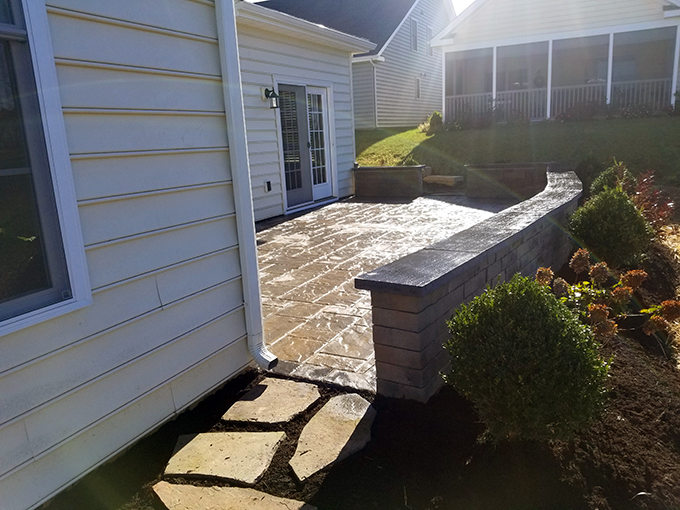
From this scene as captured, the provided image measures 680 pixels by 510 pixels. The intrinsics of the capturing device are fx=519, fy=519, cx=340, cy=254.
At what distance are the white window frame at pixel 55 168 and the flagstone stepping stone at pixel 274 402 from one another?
942 mm

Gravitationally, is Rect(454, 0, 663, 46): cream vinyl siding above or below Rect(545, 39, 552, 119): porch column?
above

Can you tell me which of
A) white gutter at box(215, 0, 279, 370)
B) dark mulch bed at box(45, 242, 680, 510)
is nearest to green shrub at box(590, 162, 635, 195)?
dark mulch bed at box(45, 242, 680, 510)

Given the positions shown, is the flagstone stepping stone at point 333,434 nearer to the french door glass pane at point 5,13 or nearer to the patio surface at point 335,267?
the patio surface at point 335,267

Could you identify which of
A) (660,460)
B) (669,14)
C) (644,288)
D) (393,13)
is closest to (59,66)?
(660,460)

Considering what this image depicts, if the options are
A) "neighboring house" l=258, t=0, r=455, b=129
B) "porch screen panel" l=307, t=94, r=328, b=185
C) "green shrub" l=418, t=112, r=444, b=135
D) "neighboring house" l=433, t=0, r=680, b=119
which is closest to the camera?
"porch screen panel" l=307, t=94, r=328, b=185

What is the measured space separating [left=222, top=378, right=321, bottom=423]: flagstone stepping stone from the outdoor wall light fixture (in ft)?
19.3

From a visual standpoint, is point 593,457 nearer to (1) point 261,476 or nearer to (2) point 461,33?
(1) point 261,476

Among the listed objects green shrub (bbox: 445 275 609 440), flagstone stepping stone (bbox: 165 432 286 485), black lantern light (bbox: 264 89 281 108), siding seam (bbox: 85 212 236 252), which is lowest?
flagstone stepping stone (bbox: 165 432 286 485)

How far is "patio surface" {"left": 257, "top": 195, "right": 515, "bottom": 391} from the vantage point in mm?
3191

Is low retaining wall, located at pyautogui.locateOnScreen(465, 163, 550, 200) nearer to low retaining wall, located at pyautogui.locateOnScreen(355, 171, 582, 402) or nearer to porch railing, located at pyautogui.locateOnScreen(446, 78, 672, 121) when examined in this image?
low retaining wall, located at pyautogui.locateOnScreen(355, 171, 582, 402)

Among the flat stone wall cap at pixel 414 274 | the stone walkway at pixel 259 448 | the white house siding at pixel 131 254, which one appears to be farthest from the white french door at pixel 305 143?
the stone walkway at pixel 259 448

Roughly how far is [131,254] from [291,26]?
6.47 m

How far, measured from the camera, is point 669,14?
46.2ft

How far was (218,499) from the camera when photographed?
2033 mm
